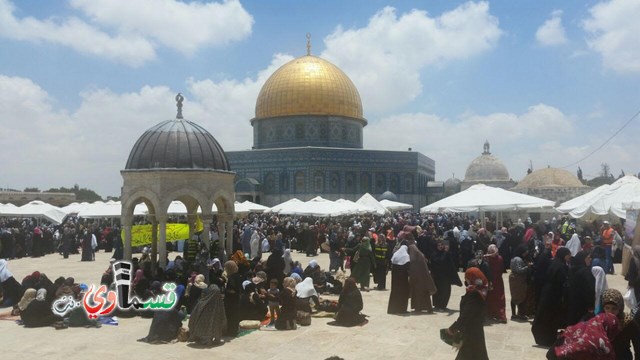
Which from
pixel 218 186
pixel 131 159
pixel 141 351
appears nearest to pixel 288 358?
pixel 141 351

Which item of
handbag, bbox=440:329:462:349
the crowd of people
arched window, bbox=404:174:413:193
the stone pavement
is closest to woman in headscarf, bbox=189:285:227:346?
the crowd of people

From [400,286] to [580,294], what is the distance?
3.25 m

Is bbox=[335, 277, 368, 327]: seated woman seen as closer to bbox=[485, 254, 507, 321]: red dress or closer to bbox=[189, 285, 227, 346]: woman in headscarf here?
bbox=[189, 285, 227, 346]: woman in headscarf

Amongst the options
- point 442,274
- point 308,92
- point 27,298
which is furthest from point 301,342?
point 308,92

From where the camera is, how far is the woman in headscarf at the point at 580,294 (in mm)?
6305

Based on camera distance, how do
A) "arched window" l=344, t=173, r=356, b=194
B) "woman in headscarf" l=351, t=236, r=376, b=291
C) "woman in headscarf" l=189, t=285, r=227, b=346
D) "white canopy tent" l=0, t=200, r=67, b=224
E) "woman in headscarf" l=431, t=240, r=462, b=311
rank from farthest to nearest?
"arched window" l=344, t=173, r=356, b=194 < "white canopy tent" l=0, t=200, r=67, b=224 < "woman in headscarf" l=351, t=236, r=376, b=291 < "woman in headscarf" l=431, t=240, r=462, b=311 < "woman in headscarf" l=189, t=285, r=227, b=346

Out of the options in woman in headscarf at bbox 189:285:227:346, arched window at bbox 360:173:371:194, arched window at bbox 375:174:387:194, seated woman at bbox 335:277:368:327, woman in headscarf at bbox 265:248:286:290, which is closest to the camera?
woman in headscarf at bbox 189:285:227:346

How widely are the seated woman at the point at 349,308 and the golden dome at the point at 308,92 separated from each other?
109 feet

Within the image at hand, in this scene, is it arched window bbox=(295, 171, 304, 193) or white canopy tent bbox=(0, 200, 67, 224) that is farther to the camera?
arched window bbox=(295, 171, 304, 193)

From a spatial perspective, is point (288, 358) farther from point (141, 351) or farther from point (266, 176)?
point (266, 176)

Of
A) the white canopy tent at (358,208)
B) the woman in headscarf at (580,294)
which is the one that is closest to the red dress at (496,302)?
the woman in headscarf at (580,294)

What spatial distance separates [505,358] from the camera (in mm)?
6445

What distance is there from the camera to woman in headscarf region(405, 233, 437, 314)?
9102 mm

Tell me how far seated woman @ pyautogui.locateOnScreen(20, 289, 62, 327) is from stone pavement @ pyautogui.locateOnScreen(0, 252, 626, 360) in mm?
155
